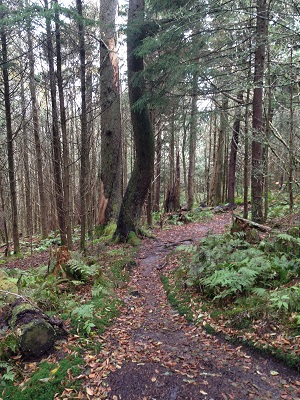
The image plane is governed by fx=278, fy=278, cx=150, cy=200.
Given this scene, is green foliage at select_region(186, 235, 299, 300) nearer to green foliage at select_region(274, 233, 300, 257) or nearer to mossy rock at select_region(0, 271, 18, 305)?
green foliage at select_region(274, 233, 300, 257)

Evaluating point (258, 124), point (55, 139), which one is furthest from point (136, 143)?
point (258, 124)

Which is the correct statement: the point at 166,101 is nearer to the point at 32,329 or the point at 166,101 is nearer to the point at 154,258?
the point at 154,258

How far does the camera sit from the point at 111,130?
10.6 m

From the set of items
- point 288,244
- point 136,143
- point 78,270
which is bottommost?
point 78,270

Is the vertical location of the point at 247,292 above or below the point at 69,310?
above

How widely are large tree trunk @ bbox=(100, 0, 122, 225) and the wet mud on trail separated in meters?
6.17

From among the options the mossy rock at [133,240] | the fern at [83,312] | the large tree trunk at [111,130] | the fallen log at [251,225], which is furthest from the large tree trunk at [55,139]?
the fallen log at [251,225]

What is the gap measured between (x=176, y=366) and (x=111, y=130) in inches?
345

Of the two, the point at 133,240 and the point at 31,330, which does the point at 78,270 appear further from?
the point at 133,240

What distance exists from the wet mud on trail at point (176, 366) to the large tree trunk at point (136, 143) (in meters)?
4.80

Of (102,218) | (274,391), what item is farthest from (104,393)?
(102,218)

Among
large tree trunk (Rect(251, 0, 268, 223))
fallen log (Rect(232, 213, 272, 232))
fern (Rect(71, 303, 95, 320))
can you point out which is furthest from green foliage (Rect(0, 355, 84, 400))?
large tree trunk (Rect(251, 0, 268, 223))

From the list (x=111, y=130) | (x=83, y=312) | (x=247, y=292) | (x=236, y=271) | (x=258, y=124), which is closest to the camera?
(x=83, y=312)

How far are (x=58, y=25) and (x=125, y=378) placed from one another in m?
7.65
